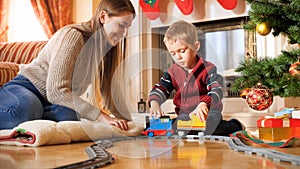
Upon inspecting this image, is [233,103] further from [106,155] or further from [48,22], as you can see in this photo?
[106,155]

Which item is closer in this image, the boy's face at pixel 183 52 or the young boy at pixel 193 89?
the boy's face at pixel 183 52

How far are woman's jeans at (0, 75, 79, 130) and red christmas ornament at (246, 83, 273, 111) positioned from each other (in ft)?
2.24

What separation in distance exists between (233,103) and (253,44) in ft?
1.44

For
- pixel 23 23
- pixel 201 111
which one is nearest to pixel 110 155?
pixel 201 111

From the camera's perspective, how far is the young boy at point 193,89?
130 centimetres

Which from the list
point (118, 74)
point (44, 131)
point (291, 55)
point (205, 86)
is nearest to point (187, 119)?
point (205, 86)

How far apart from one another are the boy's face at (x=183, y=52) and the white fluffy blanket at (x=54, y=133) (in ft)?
1.02

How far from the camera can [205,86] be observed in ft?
4.62

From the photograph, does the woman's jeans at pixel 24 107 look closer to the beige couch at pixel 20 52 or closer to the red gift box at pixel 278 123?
the red gift box at pixel 278 123

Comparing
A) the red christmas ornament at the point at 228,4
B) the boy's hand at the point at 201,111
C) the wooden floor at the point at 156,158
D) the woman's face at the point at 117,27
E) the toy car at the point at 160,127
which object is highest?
the red christmas ornament at the point at 228,4

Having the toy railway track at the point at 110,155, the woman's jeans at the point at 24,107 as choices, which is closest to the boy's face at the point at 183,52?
A: the toy railway track at the point at 110,155

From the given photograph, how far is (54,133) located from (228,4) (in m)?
1.93

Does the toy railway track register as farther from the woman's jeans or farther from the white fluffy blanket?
the woman's jeans

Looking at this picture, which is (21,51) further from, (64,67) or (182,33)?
(182,33)
